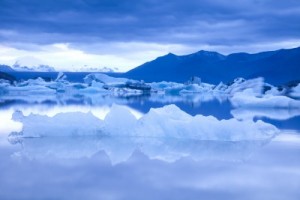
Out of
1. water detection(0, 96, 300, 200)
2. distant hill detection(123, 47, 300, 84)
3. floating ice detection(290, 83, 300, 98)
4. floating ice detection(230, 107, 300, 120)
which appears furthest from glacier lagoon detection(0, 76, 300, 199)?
distant hill detection(123, 47, 300, 84)

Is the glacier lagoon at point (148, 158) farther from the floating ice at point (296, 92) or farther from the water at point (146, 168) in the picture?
the floating ice at point (296, 92)

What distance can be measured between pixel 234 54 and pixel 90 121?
62.4 m

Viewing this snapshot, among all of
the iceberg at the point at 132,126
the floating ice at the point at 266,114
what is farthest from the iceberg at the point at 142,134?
the floating ice at the point at 266,114

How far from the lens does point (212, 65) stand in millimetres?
62406

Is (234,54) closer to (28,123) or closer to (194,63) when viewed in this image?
(194,63)

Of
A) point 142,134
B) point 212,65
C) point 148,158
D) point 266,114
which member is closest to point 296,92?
point 266,114

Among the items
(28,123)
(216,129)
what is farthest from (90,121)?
(216,129)

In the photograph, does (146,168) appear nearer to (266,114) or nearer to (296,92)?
(266,114)

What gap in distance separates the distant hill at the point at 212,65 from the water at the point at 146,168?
44768 mm

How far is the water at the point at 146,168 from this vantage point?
3191mm

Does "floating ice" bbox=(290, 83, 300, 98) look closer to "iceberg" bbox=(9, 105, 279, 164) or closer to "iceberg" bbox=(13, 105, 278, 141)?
"iceberg" bbox=(9, 105, 279, 164)

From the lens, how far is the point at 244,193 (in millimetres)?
3168

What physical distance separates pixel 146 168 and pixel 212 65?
195 ft

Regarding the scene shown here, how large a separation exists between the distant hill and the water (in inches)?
1763
